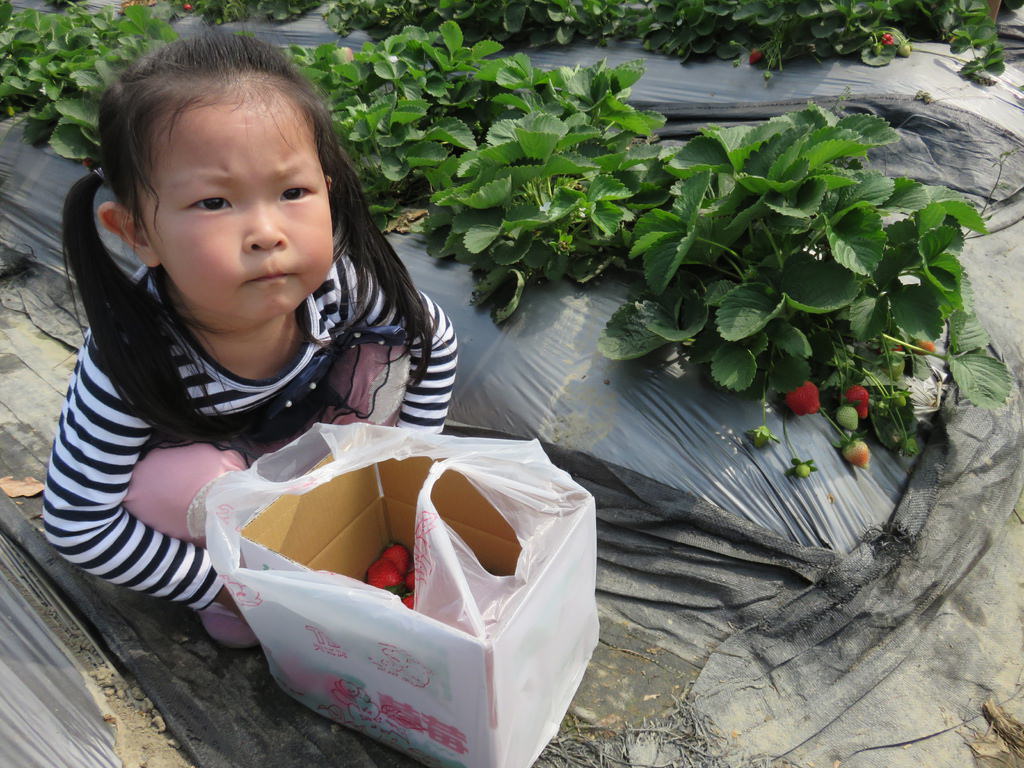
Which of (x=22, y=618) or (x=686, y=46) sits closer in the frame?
(x=22, y=618)

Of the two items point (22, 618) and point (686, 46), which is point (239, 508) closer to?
point (22, 618)

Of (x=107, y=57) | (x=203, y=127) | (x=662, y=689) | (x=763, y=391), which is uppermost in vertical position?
(x=203, y=127)

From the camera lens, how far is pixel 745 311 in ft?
5.60

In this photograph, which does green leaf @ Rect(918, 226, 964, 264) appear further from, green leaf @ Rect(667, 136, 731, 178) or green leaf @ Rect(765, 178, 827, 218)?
green leaf @ Rect(667, 136, 731, 178)

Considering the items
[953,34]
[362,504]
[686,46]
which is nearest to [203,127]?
[362,504]

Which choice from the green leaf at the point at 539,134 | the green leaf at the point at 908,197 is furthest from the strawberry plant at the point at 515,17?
the green leaf at the point at 908,197

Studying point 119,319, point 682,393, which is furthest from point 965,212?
point 119,319

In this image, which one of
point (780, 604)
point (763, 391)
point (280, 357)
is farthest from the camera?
point (763, 391)

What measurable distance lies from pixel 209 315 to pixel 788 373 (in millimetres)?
1194

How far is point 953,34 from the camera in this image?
119 inches

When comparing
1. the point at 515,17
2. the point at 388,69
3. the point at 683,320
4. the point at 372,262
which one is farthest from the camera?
the point at 515,17

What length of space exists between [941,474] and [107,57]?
3027 mm

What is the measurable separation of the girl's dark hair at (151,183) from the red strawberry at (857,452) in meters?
1.15

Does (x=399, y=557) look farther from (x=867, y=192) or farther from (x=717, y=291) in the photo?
(x=867, y=192)
